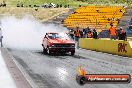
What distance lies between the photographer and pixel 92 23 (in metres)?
70.9

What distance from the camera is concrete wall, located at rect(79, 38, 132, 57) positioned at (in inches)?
1007

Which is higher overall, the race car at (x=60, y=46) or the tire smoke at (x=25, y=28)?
the race car at (x=60, y=46)

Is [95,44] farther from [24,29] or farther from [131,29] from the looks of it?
[24,29]

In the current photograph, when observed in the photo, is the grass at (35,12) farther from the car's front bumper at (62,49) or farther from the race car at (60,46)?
the car's front bumper at (62,49)

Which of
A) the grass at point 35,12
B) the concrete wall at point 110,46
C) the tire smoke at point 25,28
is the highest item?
the concrete wall at point 110,46

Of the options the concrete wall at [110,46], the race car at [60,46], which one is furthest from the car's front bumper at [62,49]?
the concrete wall at [110,46]

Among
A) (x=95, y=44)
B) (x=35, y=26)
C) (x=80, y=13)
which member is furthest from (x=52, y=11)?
(x=95, y=44)

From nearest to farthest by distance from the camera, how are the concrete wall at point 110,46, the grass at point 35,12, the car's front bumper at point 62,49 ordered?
the concrete wall at point 110,46 < the car's front bumper at point 62,49 < the grass at point 35,12

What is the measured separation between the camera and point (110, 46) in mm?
29312

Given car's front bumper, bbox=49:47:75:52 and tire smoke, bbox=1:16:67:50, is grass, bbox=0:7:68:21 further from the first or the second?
car's front bumper, bbox=49:47:75:52

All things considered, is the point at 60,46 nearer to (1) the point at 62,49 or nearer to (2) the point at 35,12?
(1) the point at 62,49

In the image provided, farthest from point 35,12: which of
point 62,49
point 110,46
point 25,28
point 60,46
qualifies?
point 62,49

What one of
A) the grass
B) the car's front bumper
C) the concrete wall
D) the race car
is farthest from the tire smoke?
the car's front bumper

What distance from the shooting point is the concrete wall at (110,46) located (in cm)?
2558
